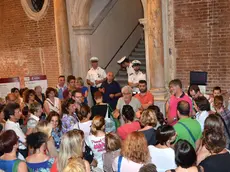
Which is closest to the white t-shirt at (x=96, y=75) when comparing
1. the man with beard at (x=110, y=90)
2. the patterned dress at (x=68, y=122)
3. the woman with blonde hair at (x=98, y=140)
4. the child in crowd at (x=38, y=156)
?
the man with beard at (x=110, y=90)

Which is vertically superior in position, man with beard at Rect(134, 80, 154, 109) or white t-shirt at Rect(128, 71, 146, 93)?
white t-shirt at Rect(128, 71, 146, 93)

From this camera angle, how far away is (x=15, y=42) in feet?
38.2

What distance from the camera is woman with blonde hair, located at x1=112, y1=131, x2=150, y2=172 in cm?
312

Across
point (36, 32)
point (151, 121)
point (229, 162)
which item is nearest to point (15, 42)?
point (36, 32)

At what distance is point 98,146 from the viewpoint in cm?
397

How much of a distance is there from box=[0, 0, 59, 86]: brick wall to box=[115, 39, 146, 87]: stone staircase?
2.36 metres

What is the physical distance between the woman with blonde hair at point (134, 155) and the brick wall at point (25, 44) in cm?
772

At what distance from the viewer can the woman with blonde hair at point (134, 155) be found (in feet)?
10.2

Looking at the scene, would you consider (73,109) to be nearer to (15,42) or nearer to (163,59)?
(163,59)

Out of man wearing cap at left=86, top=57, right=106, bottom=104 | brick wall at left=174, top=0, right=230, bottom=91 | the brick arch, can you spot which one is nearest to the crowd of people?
brick wall at left=174, top=0, right=230, bottom=91

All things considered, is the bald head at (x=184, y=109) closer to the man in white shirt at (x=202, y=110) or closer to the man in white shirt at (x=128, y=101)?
the man in white shirt at (x=202, y=110)

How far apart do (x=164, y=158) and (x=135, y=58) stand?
8.78 metres

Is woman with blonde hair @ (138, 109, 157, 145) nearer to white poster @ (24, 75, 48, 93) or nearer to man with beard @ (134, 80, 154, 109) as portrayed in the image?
man with beard @ (134, 80, 154, 109)

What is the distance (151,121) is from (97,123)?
741 mm
